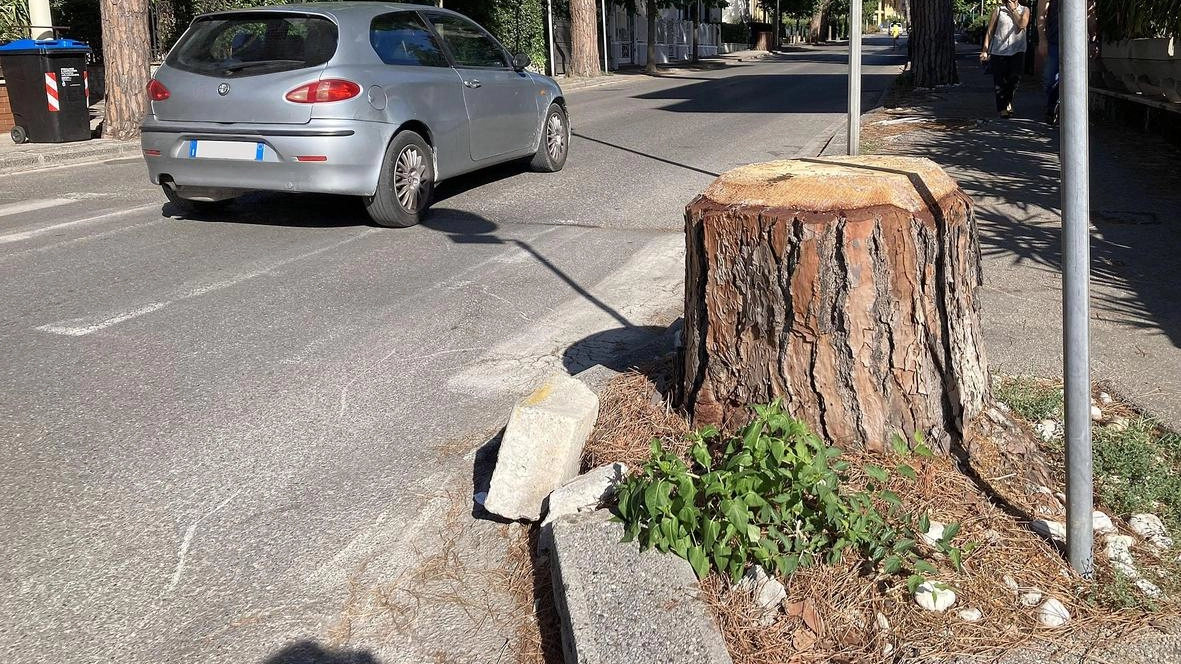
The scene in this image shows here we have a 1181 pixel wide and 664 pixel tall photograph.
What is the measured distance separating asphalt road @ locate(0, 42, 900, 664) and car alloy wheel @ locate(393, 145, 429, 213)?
27 cm

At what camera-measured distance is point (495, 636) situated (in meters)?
2.70

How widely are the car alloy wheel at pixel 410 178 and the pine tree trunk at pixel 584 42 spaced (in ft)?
79.0

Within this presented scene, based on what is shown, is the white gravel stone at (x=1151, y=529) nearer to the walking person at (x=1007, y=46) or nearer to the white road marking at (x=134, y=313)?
the white road marking at (x=134, y=313)

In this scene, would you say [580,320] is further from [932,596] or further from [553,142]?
[553,142]

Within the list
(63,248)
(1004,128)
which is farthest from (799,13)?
(63,248)

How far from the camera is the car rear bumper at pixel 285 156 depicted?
7352mm

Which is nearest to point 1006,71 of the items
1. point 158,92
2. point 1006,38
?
point 1006,38

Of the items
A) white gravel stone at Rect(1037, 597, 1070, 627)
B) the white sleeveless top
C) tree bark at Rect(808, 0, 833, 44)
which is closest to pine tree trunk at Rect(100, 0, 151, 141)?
the white sleeveless top

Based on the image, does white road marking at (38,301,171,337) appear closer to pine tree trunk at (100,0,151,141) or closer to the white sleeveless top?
pine tree trunk at (100,0,151,141)

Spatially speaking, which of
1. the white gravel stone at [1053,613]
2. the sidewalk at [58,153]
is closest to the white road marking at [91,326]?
the white gravel stone at [1053,613]

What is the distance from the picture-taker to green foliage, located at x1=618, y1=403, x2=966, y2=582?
104 inches

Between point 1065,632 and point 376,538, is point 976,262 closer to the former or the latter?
point 1065,632

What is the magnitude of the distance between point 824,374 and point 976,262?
658mm

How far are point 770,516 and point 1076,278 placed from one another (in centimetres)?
94
